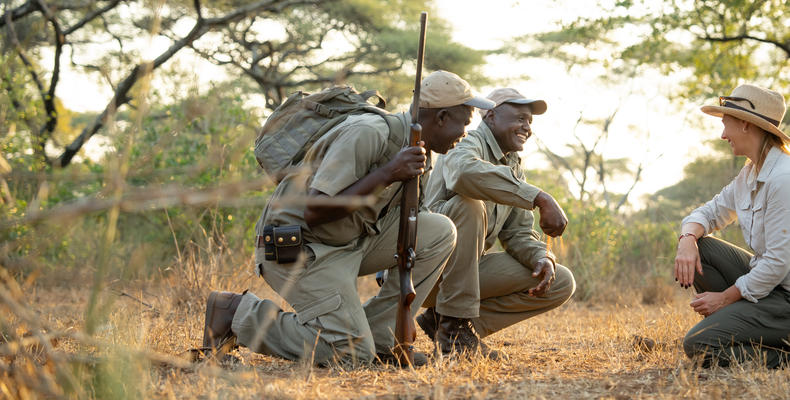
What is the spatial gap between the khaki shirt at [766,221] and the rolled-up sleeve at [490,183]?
3.09ft

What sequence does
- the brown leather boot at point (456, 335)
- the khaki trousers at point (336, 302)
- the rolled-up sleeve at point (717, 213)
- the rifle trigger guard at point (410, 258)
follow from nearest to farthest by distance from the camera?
1. the khaki trousers at point (336, 302)
2. the rifle trigger guard at point (410, 258)
3. the rolled-up sleeve at point (717, 213)
4. the brown leather boot at point (456, 335)

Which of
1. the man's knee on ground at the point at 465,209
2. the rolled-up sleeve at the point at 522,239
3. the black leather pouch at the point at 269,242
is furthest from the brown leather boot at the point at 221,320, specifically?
the rolled-up sleeve at the point at 522,239

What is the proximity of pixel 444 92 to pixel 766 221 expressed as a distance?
1.51 metres

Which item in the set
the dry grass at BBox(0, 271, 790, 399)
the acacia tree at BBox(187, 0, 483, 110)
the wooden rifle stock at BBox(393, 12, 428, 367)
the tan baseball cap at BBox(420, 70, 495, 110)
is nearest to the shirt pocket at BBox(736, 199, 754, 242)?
the dry grass at BBox(0, 271, 790, 399)

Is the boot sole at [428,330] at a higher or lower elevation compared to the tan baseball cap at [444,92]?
lower

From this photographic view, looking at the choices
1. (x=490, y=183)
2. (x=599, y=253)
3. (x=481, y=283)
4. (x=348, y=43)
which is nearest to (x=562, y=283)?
(x=481, y=283)

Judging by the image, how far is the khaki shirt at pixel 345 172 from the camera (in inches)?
121

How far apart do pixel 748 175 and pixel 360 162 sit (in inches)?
69.9

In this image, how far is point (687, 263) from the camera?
3395mm

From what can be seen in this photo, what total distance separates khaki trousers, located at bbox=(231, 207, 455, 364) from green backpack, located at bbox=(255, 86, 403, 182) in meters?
0.41

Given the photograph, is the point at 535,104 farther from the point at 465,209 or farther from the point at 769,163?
the point at 769,163

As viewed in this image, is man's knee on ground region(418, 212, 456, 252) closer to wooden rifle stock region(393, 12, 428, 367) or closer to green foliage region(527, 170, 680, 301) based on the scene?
wooden rifle stock region(393, 12, 428, 367)

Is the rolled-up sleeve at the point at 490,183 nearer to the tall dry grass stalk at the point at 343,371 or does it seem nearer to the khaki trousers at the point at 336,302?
the khaki trousers at the point at 336,302

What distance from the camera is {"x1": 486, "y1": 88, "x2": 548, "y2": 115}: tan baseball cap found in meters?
4.06
